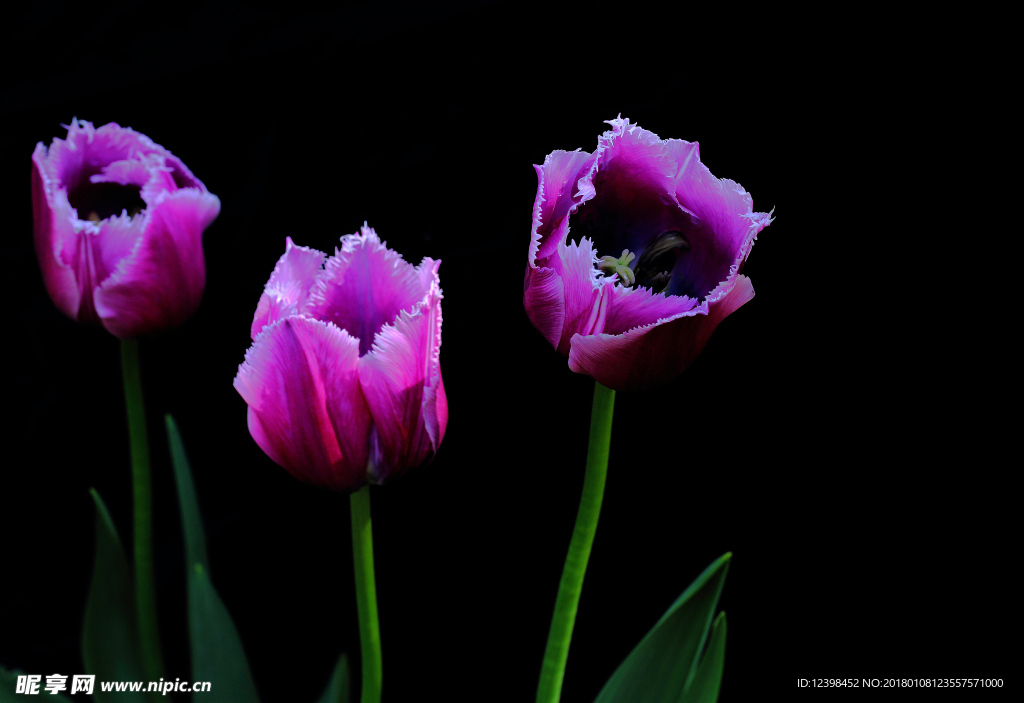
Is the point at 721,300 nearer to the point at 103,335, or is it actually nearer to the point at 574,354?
the point at 574,354

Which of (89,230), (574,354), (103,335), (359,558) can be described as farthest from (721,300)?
(103,335)

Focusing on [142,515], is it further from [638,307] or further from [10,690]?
[638,307]

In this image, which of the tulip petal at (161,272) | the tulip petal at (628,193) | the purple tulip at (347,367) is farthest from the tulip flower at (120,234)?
the tulip petal at (628,193)

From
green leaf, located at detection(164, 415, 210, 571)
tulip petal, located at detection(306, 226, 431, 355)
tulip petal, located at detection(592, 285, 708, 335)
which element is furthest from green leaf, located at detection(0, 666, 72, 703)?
tulip petal, located at detection(592, 285, 708, 335)

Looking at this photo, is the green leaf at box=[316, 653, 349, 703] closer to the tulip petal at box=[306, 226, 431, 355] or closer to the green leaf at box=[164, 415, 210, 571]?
the green leaf at box=[164, 415, 210, 571]

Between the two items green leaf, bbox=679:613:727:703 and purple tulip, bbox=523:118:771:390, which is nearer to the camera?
purple tulip, bbox=523:118:771:390

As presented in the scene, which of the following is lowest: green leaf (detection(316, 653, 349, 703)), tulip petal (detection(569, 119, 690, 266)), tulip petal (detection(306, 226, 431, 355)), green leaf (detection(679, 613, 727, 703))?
green leaf (detection(679, 613, 727, 703))
